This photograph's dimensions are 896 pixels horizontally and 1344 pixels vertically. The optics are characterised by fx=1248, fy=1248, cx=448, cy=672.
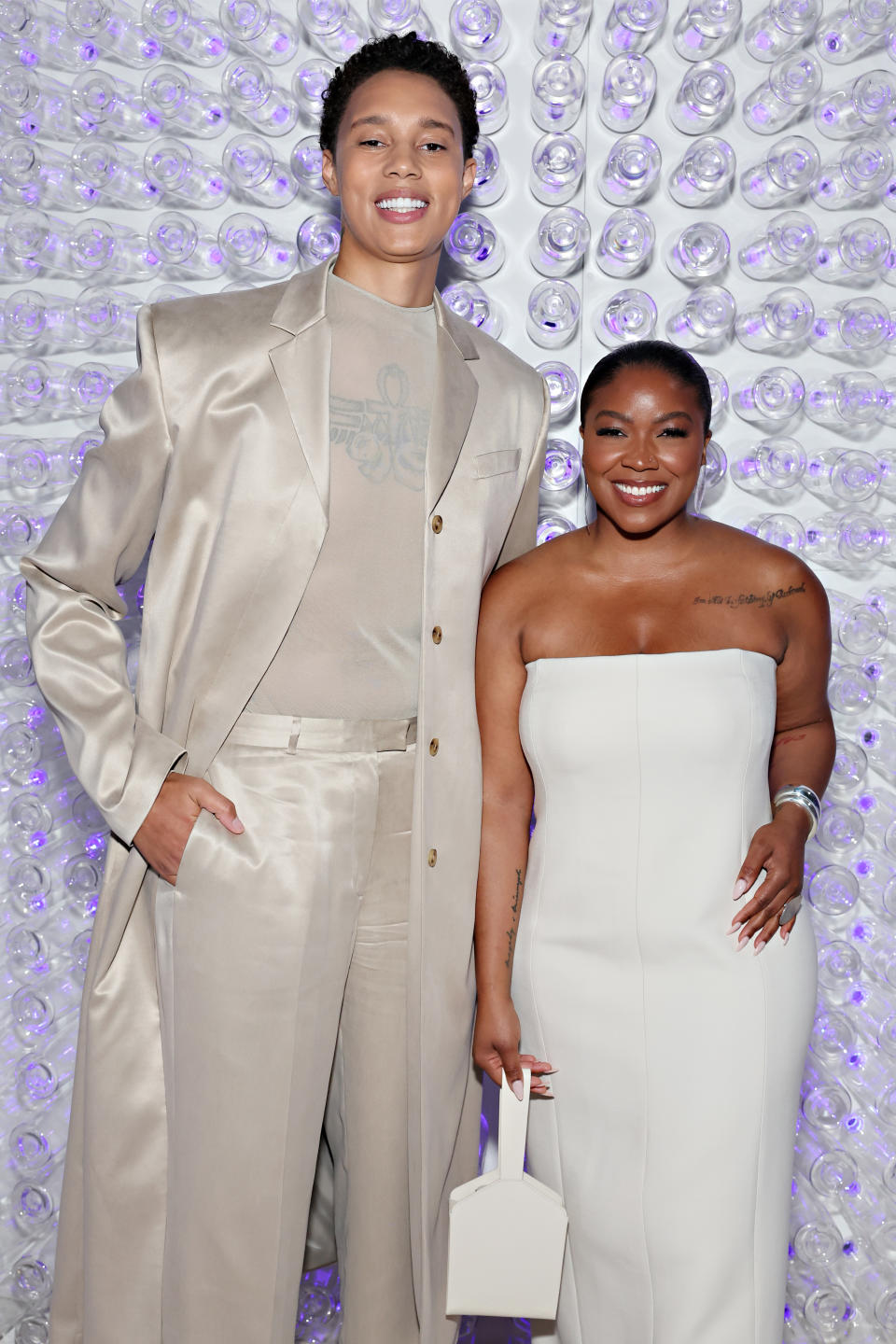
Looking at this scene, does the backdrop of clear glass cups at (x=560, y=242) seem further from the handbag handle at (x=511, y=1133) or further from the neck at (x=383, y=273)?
the handbag handle at (x=511, y=1133)

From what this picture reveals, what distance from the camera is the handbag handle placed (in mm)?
1916

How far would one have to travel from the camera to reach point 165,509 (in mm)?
1961

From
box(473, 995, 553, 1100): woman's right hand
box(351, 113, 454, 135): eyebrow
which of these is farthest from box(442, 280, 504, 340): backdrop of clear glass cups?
box(473, 995, 553, 1100): woman's right hand

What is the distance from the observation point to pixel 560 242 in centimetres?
247

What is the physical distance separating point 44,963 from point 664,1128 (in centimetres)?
135

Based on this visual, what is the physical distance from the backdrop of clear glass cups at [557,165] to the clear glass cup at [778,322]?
43 centimetres

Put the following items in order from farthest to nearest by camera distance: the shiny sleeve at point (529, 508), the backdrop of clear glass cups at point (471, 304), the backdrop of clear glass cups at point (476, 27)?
the backdrop of clear glass cups at point (471, 304)
the backdrop of clear glass cups at point (476, 27)
the shiny sleeve at point (529, 508)

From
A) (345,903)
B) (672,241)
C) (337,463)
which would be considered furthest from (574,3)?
(345,903)

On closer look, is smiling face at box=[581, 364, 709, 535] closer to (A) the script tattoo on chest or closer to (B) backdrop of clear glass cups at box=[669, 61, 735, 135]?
(A) the script tattoo on chest

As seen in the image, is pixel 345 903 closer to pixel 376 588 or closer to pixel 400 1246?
pixel 376 588

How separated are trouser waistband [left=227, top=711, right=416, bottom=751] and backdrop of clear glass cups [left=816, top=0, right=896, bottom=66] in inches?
66.5

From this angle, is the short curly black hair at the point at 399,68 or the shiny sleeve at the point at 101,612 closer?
the shiny sleeve at the point at 101,612

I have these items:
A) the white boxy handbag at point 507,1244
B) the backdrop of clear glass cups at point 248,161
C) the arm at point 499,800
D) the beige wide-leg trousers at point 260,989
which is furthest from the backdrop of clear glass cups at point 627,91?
the white boxy handbag at point 507,1244

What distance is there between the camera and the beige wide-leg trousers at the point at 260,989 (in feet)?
6.33
